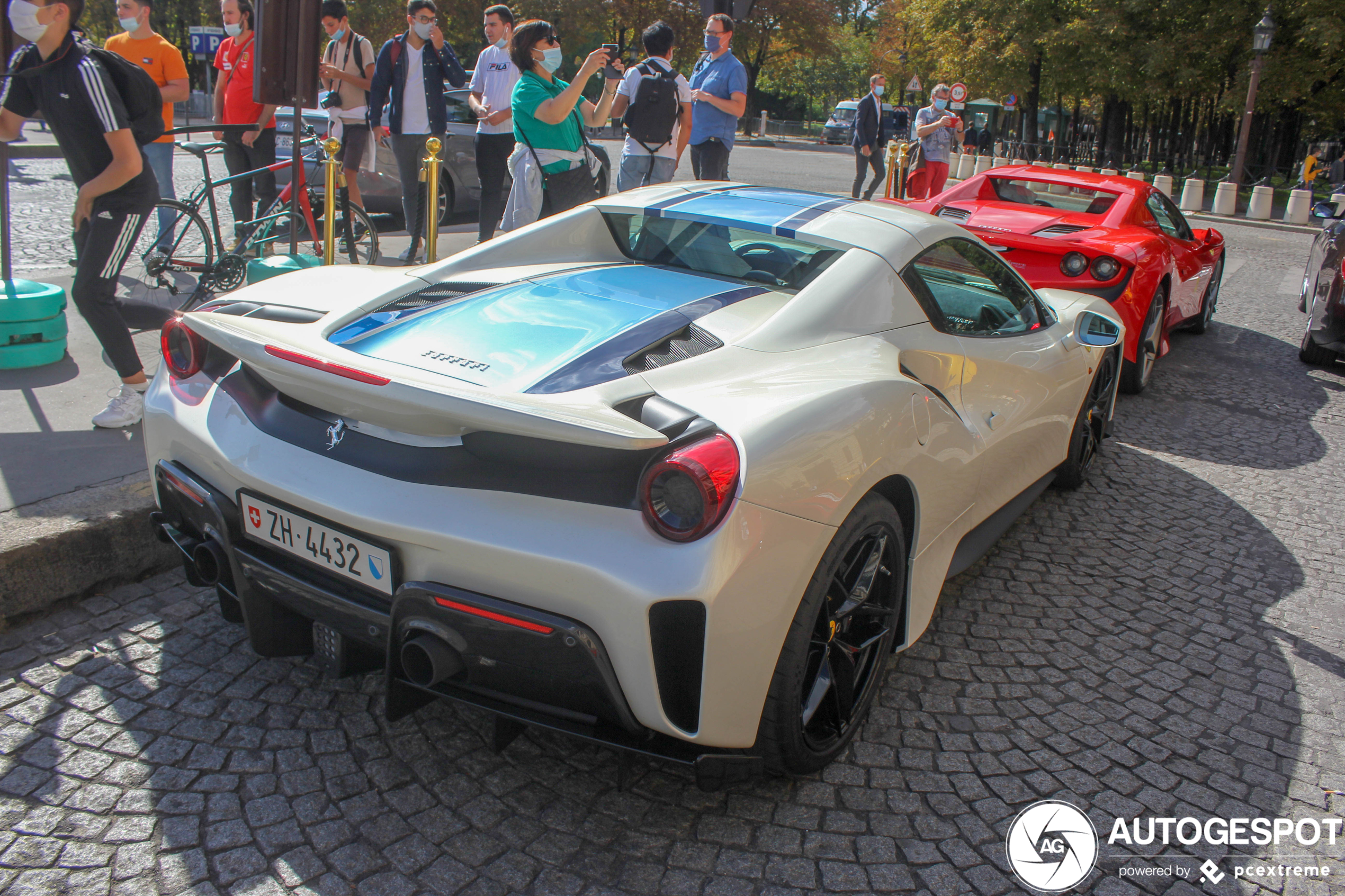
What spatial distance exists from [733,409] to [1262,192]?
75.6 feet

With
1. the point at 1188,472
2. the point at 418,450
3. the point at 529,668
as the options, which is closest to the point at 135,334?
the point at 418,450

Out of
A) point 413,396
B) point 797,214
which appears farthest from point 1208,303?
point 413,396

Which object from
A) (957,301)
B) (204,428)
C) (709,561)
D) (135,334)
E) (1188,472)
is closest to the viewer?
(709,561)

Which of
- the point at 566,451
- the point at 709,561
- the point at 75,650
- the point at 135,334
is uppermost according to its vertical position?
the point at 566,451

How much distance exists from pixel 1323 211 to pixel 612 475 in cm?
850

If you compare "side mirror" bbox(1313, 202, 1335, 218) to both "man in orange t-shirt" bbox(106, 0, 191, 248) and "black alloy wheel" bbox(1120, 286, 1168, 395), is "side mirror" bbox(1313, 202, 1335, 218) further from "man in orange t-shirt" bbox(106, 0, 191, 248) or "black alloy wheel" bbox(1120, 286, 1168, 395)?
"man in orange t-shirt" bbox(106, 0, 191, 248)

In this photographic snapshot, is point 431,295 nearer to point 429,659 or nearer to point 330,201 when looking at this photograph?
point 429,659

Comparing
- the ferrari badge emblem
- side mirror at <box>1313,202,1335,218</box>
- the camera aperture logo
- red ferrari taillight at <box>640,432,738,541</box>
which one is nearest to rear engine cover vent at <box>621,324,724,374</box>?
red ferrari taillight at <box>640,432,738,541</box>

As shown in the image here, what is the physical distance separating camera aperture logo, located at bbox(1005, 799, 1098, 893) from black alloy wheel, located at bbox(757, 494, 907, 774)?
470 millimetres

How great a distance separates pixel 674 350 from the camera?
2551 mm

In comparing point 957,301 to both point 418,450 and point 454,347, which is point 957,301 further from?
point 418,450

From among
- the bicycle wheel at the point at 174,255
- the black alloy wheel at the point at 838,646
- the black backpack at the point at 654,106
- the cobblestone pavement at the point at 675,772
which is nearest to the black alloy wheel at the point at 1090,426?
the cobblestone pavement at the point at 675,772

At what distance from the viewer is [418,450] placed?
225cm

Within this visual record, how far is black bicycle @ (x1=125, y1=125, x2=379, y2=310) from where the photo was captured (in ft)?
21.8
